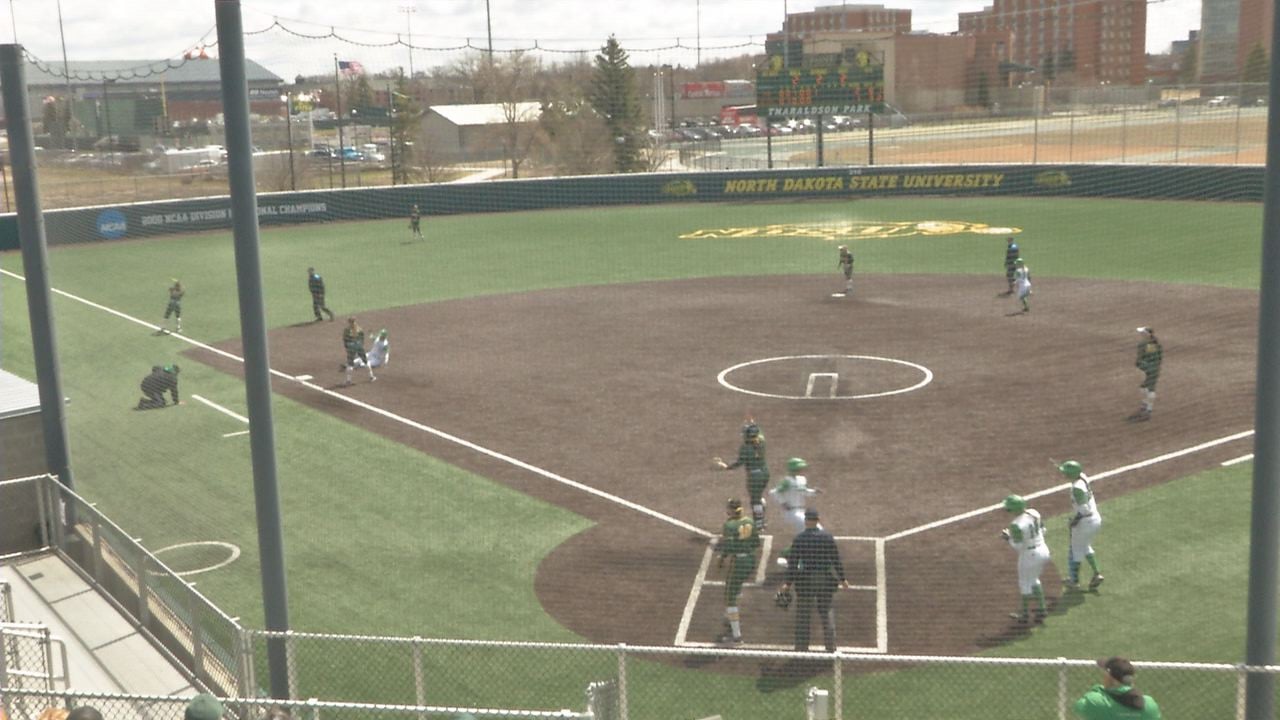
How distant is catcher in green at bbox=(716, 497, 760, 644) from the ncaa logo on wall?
140 ft

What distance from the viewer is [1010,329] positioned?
28953mm

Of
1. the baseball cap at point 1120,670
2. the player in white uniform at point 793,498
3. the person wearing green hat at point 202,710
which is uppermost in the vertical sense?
the person wearing green hat at point 202,710

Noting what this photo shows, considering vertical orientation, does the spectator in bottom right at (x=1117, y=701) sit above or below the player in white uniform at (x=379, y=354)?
above

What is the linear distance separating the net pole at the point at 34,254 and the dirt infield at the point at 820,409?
6.30 metres

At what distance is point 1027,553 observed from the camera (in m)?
13.0

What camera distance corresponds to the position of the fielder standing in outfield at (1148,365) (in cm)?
2028

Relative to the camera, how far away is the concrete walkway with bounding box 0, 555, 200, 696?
11680 millimetres

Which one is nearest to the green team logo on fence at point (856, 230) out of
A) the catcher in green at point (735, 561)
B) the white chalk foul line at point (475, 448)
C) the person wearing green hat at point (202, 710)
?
the white chalk foul line at point (475, 448)

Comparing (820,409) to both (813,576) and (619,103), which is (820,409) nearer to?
(813,576)

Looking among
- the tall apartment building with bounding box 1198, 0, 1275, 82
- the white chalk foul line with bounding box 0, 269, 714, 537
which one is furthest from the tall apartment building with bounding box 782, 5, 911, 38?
the white chalk foul line with bounding box 0, 269, 714, 537

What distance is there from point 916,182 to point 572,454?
4006cm

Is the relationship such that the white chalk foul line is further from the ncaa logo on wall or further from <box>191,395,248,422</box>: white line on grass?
the ncaa logo on wall

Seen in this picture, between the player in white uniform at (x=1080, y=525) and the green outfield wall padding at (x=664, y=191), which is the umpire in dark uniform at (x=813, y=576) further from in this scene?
the green outfield wall padding at (x=664, y=191)

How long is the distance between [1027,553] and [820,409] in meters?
9.59
